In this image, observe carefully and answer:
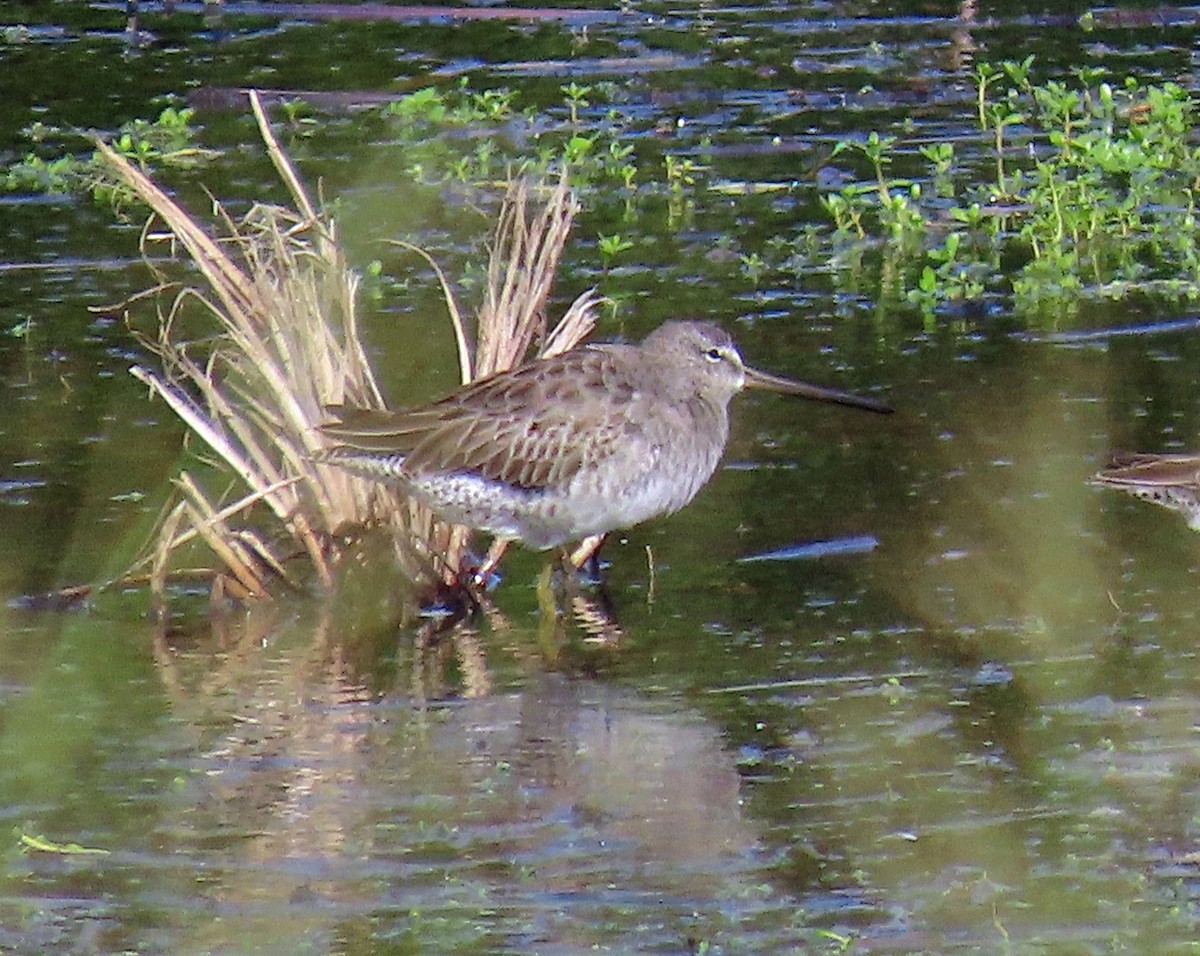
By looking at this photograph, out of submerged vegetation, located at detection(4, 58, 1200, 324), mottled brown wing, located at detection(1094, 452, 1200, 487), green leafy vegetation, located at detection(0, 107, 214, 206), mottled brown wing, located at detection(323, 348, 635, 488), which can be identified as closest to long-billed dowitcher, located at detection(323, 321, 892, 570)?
mottled brown wing, located at detection(323, 348, 635, 488)

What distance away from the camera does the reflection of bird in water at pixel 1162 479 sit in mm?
6258

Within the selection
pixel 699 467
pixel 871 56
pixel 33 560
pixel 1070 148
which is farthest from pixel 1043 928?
pixel 871 56

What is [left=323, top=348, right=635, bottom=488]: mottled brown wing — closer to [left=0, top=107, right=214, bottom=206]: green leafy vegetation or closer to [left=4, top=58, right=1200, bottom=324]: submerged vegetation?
[left=4, top=58, right=1200, bottom=324]: submerged vegetation

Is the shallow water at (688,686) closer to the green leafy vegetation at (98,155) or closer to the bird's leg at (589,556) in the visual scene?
the bird's leg at (589,556)

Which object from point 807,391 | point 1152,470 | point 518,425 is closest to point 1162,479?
point 1152,470

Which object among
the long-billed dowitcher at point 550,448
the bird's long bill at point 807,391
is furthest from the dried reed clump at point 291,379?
the bird's long bill at point 807,391

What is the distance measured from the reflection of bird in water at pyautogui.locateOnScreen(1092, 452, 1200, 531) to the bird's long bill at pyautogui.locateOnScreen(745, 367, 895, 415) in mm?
1044

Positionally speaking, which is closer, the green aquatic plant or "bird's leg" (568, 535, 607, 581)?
"bird's leg" (568, 535, 607, 581)

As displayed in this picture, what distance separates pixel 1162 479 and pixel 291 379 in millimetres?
2253

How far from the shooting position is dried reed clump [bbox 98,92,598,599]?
647 centimetres

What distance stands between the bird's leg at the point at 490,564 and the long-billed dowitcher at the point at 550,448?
0.01 metres

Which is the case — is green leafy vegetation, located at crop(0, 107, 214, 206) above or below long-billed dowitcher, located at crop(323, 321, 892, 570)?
above

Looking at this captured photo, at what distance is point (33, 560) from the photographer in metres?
6.69

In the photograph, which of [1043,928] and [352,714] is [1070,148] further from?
[1043,928]
